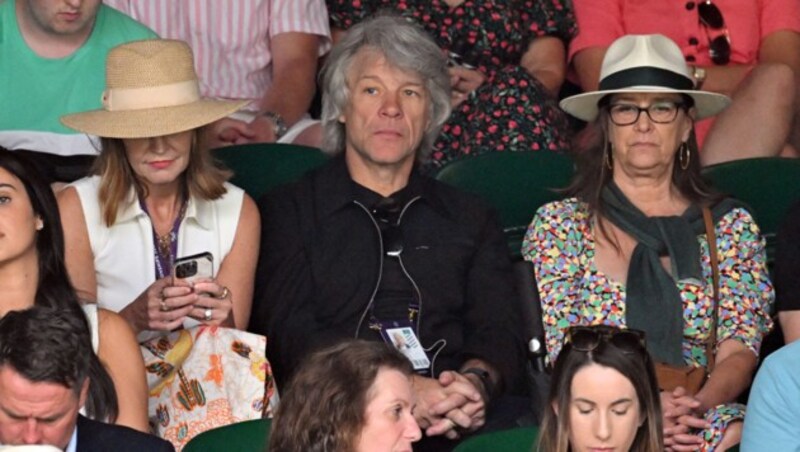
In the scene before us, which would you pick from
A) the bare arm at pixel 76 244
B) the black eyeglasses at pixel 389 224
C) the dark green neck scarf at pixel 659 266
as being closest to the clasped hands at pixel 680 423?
the dark green neck scarf at pixel 659 266

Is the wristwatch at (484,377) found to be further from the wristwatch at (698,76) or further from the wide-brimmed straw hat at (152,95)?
the wristwatch at (698,76)

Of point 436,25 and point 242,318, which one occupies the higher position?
point 436,25

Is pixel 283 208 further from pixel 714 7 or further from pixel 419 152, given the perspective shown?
pixel 714 7

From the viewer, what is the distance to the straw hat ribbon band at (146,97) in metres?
4.97

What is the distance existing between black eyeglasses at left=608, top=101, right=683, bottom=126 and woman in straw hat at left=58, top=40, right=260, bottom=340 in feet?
3.41

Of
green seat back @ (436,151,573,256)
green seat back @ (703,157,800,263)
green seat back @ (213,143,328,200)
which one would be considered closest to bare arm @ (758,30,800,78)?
green seat back @ (703,157,800,263)

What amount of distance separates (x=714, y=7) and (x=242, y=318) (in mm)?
2265

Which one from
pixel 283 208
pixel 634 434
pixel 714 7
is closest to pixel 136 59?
pixel 283 208

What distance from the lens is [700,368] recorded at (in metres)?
4.87

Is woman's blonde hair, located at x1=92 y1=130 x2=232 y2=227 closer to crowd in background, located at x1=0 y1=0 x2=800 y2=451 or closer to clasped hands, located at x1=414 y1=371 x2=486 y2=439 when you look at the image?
crowd in background, located at x1=0 y1=0 x2=800 y2=451

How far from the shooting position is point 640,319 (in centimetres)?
498

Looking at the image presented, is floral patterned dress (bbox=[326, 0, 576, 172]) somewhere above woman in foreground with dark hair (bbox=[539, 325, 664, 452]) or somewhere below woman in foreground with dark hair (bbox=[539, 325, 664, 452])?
above

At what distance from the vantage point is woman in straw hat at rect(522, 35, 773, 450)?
5016mm

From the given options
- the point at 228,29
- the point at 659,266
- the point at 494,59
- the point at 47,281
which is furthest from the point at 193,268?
the point at 494,59
